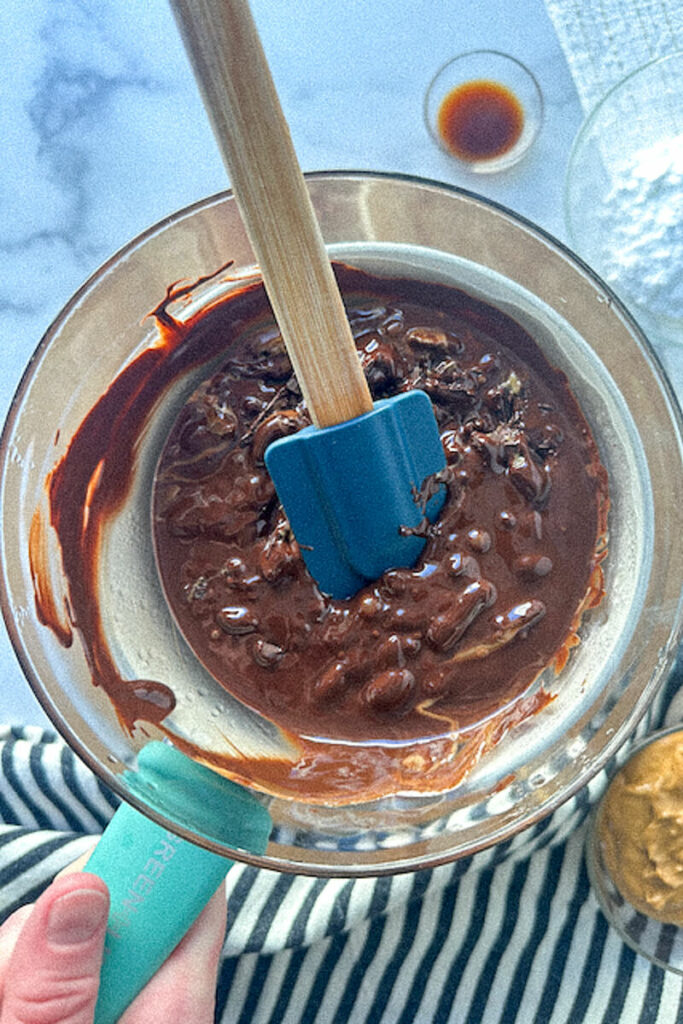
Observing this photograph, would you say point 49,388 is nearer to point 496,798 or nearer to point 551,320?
point 551,320

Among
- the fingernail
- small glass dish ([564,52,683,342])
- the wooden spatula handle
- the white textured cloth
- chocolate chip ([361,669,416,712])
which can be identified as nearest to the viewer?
the wooden spatula handle

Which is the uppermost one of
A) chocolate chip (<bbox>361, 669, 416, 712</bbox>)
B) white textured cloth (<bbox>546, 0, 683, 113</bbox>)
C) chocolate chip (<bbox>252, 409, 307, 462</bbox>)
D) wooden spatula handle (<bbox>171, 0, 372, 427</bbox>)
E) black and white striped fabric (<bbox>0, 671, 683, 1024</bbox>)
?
white textured cloth (<bbox>546, 0, 683, 113</bbox>)

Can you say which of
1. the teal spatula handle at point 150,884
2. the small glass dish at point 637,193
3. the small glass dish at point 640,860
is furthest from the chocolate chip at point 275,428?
the small glass dish at point 640,860

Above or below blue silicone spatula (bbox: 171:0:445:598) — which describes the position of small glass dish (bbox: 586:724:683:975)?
below

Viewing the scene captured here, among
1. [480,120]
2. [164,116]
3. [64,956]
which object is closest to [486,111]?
[480,120]

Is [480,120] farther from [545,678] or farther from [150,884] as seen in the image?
[150,884]

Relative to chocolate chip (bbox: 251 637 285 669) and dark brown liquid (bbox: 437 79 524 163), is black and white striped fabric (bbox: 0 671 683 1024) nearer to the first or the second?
chocolate chip (bbox: 251 637 285 669)

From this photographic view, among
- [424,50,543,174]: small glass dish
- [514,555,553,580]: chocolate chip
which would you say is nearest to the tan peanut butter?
[514,555,553,580]: chocolate chip
